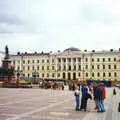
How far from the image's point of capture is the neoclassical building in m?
138

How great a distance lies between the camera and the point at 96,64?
140750mm

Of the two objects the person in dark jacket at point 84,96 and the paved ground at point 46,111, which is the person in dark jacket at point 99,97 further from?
the person in dark jacket at point 84,96

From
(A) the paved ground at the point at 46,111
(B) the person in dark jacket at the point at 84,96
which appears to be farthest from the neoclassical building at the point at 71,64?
(B) the person in dark jacket at the point at 84,96

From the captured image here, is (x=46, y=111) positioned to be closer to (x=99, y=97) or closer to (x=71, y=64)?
(x=99, y=97)

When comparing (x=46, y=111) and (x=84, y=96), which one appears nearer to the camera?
(x=46, y=111)

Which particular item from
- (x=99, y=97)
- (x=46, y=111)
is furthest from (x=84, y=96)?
(x=46, y=111)

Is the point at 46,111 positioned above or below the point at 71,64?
below

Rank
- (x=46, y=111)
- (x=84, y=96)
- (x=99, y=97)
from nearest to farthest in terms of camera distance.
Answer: (x=46, y=111) → (x=99, y=97) → (x=84, y=96)

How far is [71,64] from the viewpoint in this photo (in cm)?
14638

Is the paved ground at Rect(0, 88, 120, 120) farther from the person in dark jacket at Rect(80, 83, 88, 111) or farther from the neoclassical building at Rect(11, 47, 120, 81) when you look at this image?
the neoclassical building at Rect(11, 47, 120, 81)

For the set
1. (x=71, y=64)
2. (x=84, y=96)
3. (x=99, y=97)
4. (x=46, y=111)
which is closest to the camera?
(x=46, y=111)

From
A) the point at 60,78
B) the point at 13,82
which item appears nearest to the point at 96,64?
the point at 60,78

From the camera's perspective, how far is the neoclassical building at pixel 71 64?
13825cm

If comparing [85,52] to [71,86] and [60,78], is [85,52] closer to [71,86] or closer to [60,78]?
[60,78]
